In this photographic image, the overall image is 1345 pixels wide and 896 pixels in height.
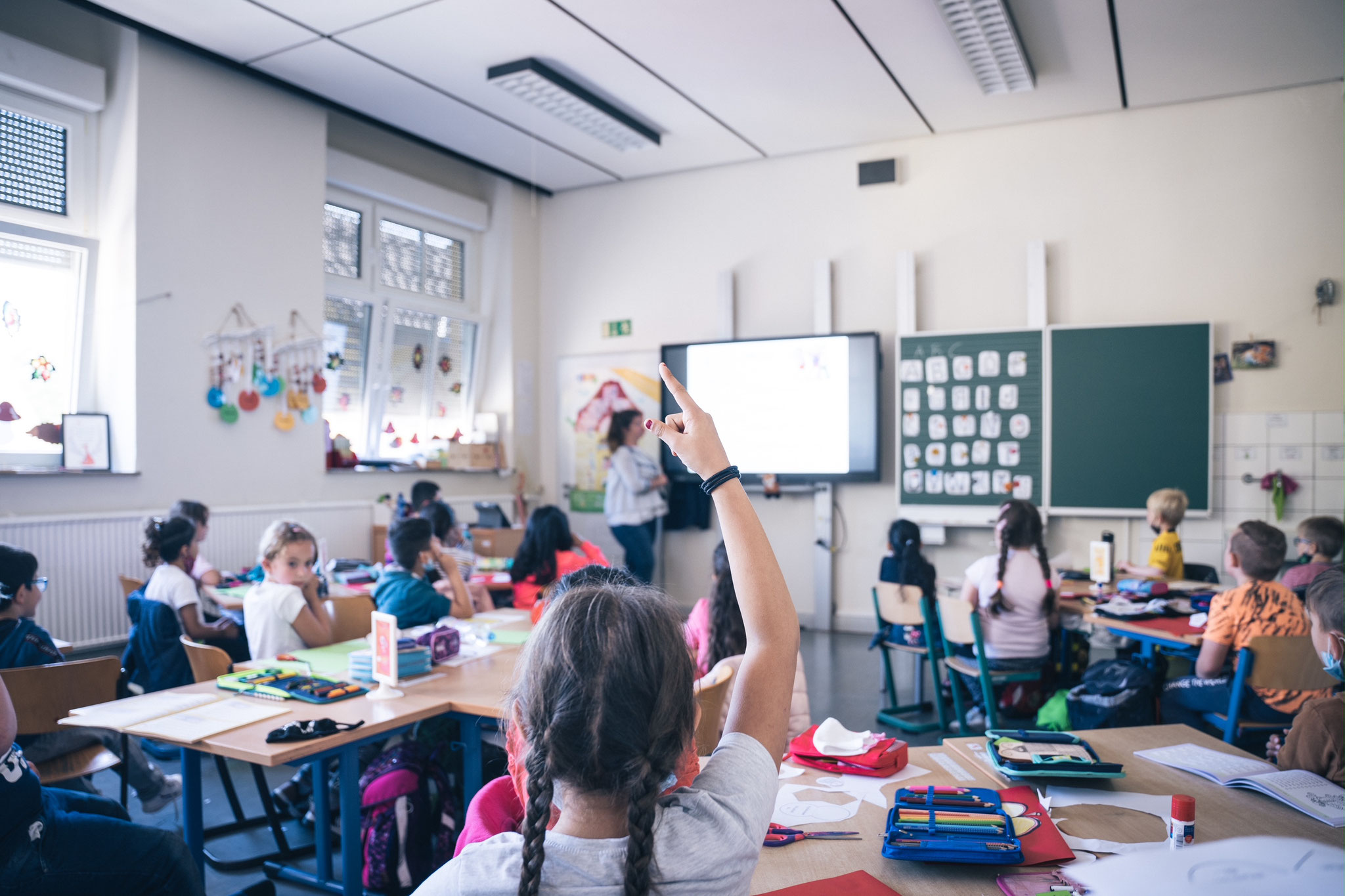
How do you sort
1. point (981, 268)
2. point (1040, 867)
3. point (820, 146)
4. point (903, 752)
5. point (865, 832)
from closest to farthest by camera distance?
point (1040, 867), point (865, 832), point (903, 752), point (981, 268), point (820, 146)

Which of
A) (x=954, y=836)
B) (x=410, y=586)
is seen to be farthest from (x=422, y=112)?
(x=954, y=836)

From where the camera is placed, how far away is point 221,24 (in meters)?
4.41

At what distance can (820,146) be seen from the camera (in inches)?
242

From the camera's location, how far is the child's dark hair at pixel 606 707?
83 centimetres

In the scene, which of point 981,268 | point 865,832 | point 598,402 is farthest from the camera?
point 598,402

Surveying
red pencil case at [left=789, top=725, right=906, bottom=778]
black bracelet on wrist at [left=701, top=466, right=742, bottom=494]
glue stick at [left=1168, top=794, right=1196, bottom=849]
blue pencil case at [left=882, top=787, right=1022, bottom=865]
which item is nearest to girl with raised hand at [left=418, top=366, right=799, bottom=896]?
black bracelet on wrist at [left=701, top=466, right=742, bottom=494]

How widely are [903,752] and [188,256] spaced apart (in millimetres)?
4796

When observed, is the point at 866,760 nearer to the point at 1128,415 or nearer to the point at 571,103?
the point at 1128,415

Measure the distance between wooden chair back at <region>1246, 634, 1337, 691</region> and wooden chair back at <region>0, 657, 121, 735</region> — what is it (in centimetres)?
343

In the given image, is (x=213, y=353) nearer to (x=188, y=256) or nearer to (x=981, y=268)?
(x=188, y=256)

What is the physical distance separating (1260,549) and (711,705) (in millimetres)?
2121

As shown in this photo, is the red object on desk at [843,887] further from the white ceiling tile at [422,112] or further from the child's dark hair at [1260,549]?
the white ceiling tile at [422,112]

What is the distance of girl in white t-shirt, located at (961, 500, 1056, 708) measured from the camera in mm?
3564

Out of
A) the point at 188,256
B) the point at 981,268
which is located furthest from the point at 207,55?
the point at 981,268
